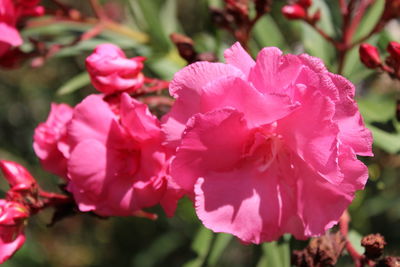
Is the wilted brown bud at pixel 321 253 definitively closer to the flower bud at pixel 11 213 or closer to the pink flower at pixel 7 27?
the flower bud at pixel 11 213

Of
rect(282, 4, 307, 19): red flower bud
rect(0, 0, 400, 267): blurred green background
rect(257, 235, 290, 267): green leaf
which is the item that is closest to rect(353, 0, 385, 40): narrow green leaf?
rect(0, 0, 400, 267): blurred green background

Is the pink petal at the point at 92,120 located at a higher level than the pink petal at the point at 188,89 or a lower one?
lower

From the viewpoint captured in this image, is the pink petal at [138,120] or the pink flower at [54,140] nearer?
the pink petal at [138,120]

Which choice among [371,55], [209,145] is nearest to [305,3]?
[371,55]

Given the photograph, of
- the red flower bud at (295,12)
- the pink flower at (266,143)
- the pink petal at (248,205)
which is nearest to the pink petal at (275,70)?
the pink flower at (266,143)

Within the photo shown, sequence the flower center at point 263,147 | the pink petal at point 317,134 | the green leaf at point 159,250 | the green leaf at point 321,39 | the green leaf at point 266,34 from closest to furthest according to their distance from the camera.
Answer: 1. the pink petal at point 317,134
2. the flower center at point 263,147
3. the green leaf at point 321,39
4. the green leaf at point 266,34
5. the green leaf at point 159,250

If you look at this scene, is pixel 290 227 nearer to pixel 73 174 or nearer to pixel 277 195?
pixel 277 195

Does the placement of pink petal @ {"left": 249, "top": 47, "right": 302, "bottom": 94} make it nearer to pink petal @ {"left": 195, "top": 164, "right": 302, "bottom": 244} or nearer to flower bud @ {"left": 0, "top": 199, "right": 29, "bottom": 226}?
pink petal @ {"left": 195, "top": 164, "right": 302, "bottom": 244}
